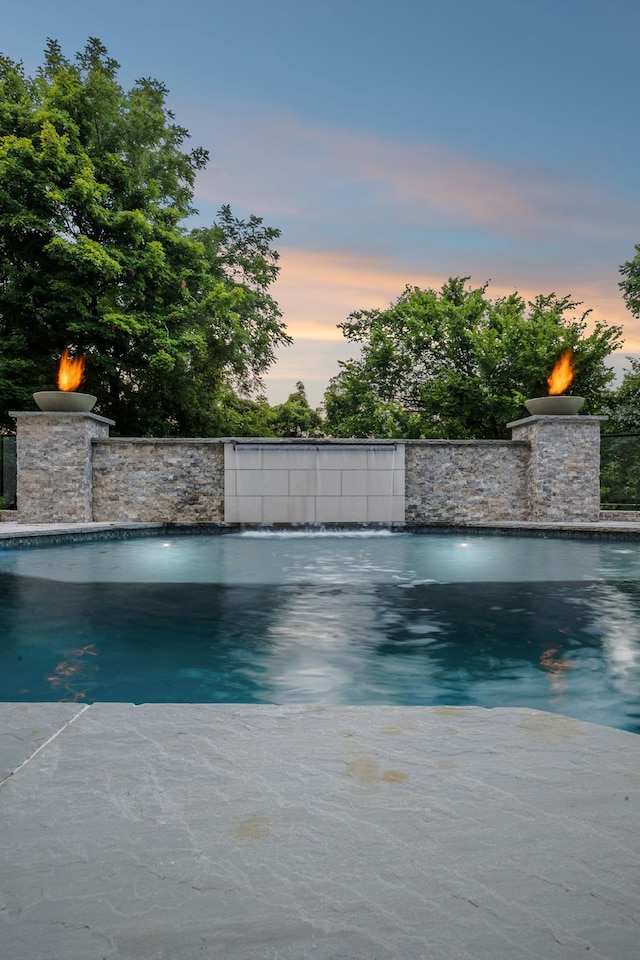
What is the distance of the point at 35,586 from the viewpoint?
24.4ft

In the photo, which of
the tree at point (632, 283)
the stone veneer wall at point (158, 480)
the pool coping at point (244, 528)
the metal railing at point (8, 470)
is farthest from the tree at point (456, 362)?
the metal railing at point (8, 470)

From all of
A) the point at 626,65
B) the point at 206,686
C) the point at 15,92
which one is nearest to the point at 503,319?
the point at 626,65

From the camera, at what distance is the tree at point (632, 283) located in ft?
73.7

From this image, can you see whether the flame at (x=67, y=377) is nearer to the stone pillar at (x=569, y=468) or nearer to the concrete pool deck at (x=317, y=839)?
the stone pillar at (x=569, y=468)

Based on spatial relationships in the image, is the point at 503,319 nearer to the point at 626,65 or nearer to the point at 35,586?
the point at 626,65

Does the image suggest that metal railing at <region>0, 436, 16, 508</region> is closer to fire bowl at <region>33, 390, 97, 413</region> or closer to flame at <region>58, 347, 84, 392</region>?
flame at <region>58, 347, 84, 392</region>

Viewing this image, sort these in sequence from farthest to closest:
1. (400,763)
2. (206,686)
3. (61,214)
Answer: (61,214) < (206,686) < (400,763)

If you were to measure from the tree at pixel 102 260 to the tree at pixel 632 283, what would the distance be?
14169 mm

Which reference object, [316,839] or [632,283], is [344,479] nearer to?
[316,839]

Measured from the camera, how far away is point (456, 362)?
72.9 ft

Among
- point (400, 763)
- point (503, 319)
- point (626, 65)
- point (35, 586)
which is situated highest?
point (626, 65)

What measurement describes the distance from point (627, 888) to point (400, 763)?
820 millimetres

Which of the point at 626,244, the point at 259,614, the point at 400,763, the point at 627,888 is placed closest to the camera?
the point at 627,888

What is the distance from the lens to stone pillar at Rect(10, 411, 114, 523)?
43.1ft
